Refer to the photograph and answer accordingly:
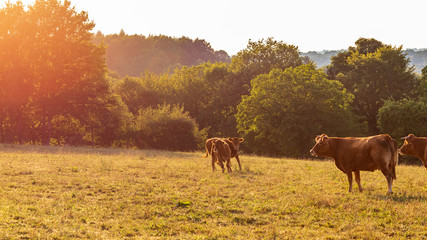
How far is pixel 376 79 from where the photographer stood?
52094 mm

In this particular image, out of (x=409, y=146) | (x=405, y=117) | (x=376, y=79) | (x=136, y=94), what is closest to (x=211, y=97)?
(x=136, y=94)

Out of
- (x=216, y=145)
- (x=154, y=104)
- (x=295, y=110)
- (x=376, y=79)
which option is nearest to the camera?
(x=216, y=145)

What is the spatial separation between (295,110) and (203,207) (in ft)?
124

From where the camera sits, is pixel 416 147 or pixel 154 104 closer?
pixel 416 147

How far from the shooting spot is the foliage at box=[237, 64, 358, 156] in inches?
1797

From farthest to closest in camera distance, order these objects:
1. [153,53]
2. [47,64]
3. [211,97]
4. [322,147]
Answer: [153,53], [211,97], [47,64], [322,147]

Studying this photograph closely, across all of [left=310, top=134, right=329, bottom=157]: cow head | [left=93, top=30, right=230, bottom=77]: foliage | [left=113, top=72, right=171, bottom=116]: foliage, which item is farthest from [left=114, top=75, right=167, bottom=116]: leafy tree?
[left=93, top=30, right=230, bottom=77]: foliage

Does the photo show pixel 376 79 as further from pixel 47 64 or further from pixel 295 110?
pixel 47 64

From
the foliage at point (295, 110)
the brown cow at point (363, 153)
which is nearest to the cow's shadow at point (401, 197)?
the brown cow at point (363, 153)

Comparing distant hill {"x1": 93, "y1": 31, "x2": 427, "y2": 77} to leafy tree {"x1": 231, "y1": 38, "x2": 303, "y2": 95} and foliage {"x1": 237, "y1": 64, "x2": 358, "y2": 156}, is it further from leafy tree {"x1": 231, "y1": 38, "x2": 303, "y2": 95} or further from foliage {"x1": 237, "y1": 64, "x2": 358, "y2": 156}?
foliage {"x1": 237, "y1": 64, "x2": 358, "y2": 156}

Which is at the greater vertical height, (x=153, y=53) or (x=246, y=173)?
(x=153, y=53)

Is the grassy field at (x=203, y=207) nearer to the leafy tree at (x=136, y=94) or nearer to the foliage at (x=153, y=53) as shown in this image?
the leafy tree at (x=136, y=94)

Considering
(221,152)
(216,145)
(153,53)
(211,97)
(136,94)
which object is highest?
(153,53)

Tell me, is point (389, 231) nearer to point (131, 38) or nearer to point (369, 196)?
point (369, 196)
